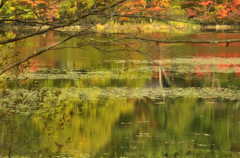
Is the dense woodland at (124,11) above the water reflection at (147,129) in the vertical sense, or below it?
above

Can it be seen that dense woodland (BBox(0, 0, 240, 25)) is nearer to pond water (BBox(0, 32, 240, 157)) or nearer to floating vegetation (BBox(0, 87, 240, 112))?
pond water (BBox(0, 32, 240, 157))

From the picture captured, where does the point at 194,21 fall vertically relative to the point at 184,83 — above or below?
above

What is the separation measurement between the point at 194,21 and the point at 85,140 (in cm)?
305

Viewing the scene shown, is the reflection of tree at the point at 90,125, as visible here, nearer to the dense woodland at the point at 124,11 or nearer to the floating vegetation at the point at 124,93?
the floating vegetation at the point at 124,93

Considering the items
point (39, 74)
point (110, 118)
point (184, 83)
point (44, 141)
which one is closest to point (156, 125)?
point (110, 118)

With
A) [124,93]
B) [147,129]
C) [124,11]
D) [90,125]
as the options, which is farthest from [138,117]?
[124,11]

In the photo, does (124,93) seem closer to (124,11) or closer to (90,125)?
(90,125)

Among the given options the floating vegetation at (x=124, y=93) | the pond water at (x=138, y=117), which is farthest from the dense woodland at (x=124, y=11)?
the floating vegetation at (x=124, y=93)

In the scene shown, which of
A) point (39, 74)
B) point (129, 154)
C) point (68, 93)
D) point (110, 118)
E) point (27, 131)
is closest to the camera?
point (129, 154)

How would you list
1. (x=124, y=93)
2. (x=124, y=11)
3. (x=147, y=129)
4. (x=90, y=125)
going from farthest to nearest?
(x=124, y=93), (x=90, y=125), (x=147, y=129), (x=124, y=11)

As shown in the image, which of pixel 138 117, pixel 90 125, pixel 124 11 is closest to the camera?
pixel 124 11

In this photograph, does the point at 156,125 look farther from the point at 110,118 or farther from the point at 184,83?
the point at 184,83

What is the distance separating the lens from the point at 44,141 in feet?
20.8

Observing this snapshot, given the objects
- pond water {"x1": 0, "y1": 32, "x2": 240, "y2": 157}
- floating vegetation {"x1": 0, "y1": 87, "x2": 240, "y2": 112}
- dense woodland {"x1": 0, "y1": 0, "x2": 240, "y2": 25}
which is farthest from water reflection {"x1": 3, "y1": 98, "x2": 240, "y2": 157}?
dense woodland {"x1": 0, "y1": 0, "x2": 240, "y2": 25}
